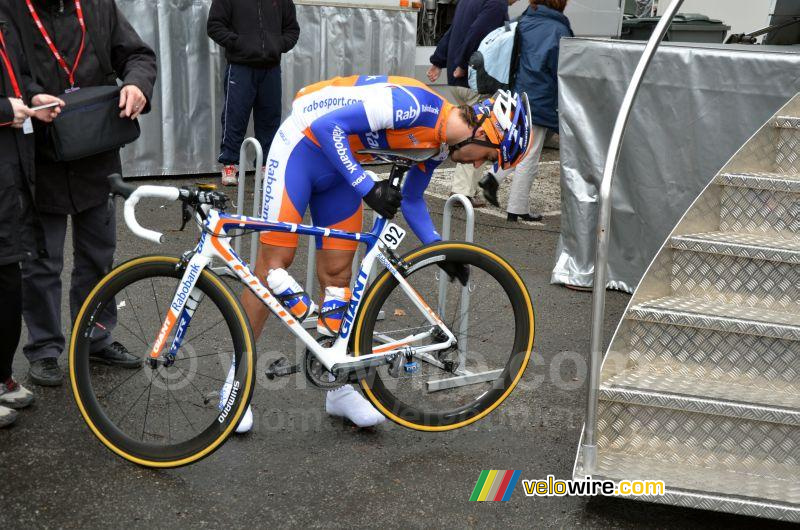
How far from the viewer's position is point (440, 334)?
3.99m

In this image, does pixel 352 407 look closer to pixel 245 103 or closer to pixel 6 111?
pixel 6 111

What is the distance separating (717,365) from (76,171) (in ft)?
A: 9.76

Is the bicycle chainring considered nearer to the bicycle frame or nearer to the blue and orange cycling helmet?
the bicycle frame

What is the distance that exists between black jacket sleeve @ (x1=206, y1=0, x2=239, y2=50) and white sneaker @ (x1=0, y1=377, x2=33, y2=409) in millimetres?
4884

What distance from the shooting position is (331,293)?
4020 mm

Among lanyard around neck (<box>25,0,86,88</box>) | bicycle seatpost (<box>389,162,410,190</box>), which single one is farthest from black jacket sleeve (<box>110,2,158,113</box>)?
bicycle seatpost (<box>389,162,410,190</box>)

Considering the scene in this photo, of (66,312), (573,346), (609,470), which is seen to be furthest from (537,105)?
(609,470)

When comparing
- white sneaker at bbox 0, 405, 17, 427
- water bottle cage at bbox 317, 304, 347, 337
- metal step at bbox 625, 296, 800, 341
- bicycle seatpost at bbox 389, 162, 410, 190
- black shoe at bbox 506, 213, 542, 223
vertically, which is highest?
bicycle seatpost at bbox 389, 162, 410, 190

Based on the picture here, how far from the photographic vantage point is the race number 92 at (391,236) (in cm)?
374

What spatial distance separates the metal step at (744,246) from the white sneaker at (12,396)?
3059 mm

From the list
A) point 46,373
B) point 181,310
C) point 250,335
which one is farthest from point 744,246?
point 46,373

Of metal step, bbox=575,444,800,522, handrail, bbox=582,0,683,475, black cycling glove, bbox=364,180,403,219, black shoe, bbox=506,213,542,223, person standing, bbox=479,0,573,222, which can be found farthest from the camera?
black shoe, bbox=506,213,542,223

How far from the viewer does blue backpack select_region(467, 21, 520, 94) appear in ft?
24.7

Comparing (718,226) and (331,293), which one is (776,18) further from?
(331,293)
